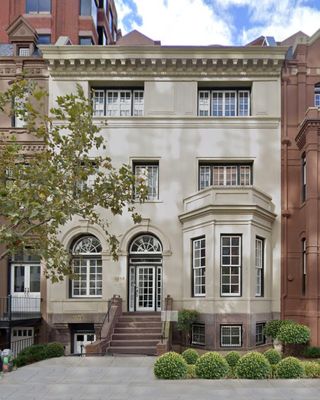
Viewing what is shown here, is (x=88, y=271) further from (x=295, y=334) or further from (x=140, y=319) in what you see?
(x=295, y=334)

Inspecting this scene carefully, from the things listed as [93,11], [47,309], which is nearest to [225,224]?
[47,309]

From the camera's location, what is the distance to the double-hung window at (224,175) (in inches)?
992

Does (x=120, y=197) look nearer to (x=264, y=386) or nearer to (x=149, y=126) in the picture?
(x=264, y=386)

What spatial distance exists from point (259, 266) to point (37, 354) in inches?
390

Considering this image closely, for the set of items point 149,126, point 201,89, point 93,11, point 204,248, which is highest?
point 93,11

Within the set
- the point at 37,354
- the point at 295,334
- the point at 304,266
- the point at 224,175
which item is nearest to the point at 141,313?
the point at 37,354

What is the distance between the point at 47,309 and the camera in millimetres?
24188

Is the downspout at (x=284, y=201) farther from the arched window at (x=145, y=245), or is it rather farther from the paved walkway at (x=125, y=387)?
the paved walkway at (x=125, y=387)

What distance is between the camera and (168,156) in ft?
82.1

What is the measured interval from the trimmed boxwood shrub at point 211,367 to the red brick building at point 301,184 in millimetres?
8825

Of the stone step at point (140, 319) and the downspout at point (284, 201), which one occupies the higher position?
the downspout at point (284, 201)

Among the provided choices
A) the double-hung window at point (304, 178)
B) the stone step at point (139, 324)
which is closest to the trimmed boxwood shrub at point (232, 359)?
the stone step at point (139, 324)

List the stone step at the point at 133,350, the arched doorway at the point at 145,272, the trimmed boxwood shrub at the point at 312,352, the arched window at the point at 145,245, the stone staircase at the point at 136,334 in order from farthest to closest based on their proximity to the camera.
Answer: the arched window at the point at 145,245 < the arched doorway at the point at 145,272 < the trimmed boxwood shrub at the point at 312,352 < the stone staircase at the point at 136,334 < the stone step at the point at 133,350

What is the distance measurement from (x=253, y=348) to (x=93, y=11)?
32170 millimetres
